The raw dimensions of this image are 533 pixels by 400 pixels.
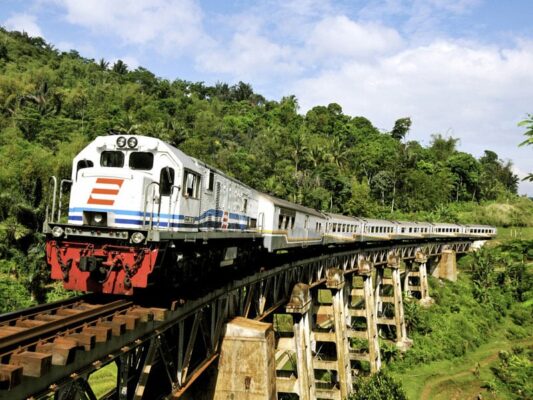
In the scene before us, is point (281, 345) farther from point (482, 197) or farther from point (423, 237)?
point (482, 197)

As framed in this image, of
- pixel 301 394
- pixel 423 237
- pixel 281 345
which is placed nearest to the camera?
pixel 301 394

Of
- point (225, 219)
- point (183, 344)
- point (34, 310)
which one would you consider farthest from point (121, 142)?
point (183, 344)

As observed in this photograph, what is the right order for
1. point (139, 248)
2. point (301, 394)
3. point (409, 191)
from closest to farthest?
1. point (139, 248)
2. point (301, 394)
3. point (409, 191)

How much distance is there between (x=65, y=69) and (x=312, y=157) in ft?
225

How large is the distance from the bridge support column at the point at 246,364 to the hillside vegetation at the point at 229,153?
23.2 m

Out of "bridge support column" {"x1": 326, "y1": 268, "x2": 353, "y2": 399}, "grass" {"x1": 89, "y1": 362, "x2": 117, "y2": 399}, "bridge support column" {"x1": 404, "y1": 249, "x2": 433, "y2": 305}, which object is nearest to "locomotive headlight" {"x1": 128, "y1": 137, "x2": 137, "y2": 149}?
"bridge support column" {"x1": 326, "y1": 268, "x2": 353, "y2": 399}

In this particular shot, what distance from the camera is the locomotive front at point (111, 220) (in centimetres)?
938

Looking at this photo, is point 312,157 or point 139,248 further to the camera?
point 312,157

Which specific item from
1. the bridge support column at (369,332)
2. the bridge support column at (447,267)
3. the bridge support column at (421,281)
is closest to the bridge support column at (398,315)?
the bridge support column at (369,332)

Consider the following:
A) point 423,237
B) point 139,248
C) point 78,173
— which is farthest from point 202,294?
point 423,237

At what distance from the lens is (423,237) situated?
150 feet

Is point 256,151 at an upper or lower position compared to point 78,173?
upper

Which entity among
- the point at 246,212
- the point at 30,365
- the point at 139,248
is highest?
the point at 246,212

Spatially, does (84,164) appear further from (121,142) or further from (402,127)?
(402,127)
